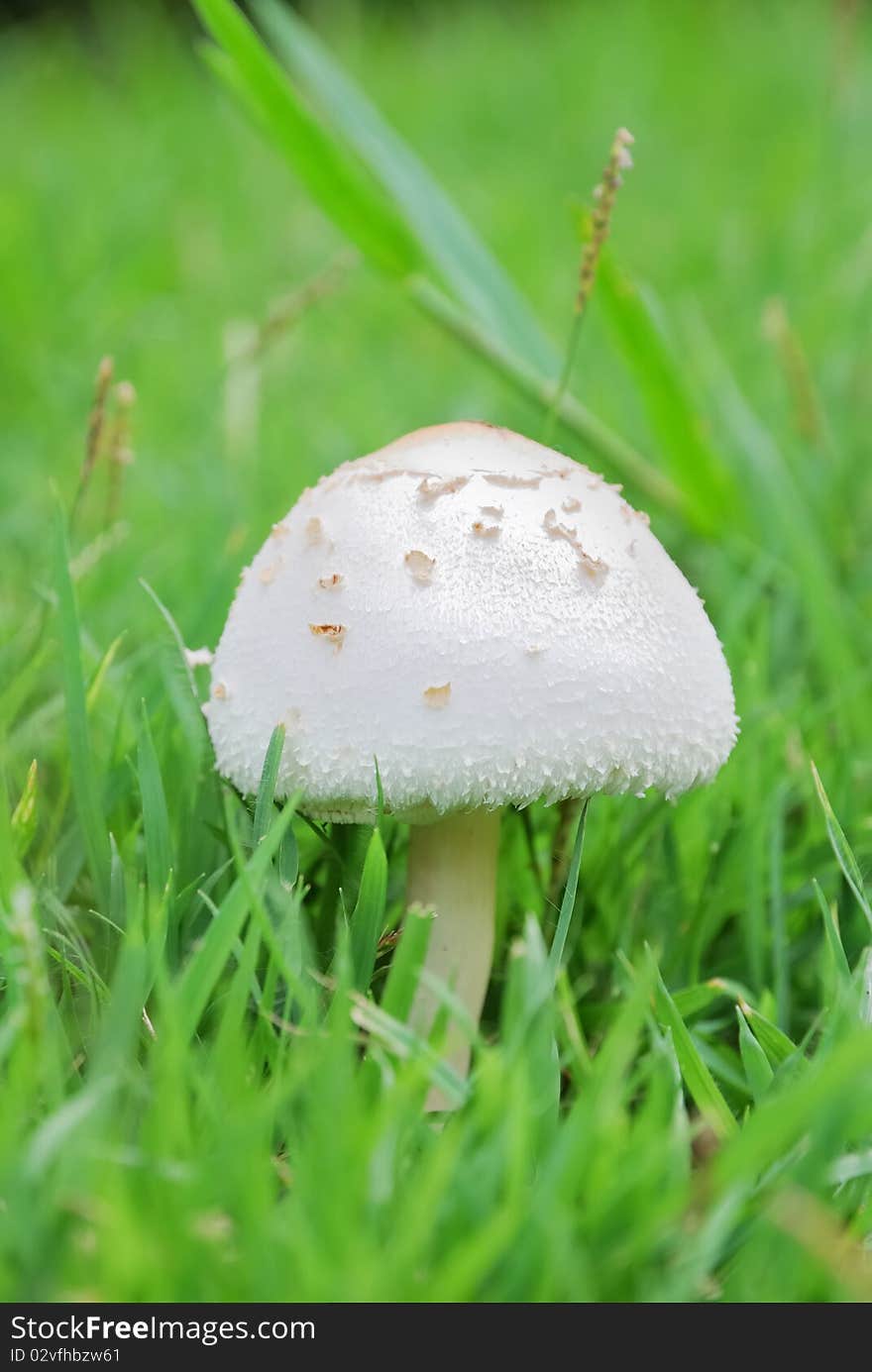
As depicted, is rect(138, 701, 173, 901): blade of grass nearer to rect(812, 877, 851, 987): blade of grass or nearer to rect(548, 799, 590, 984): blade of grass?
rect(548, 799, 590, 984): blade of grass

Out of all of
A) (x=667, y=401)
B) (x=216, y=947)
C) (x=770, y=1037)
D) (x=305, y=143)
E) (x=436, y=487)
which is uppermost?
(x=305, y=143)

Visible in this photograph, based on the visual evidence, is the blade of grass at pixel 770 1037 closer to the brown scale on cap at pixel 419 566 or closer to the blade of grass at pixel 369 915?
the blade of grass at pixel 369 915

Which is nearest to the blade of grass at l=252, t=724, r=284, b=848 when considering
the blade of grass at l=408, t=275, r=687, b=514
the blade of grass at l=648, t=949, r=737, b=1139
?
the blade of grass at l=648, t=949, r=737, b=1139

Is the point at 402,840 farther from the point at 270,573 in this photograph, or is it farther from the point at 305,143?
the point at 305,143

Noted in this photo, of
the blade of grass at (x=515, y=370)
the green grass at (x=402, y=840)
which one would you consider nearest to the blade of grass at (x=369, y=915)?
the green grass at (x=402, y=840)

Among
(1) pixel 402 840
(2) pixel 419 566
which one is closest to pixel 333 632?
(2) pixel 419 566

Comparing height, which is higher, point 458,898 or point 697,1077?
point 458,898
